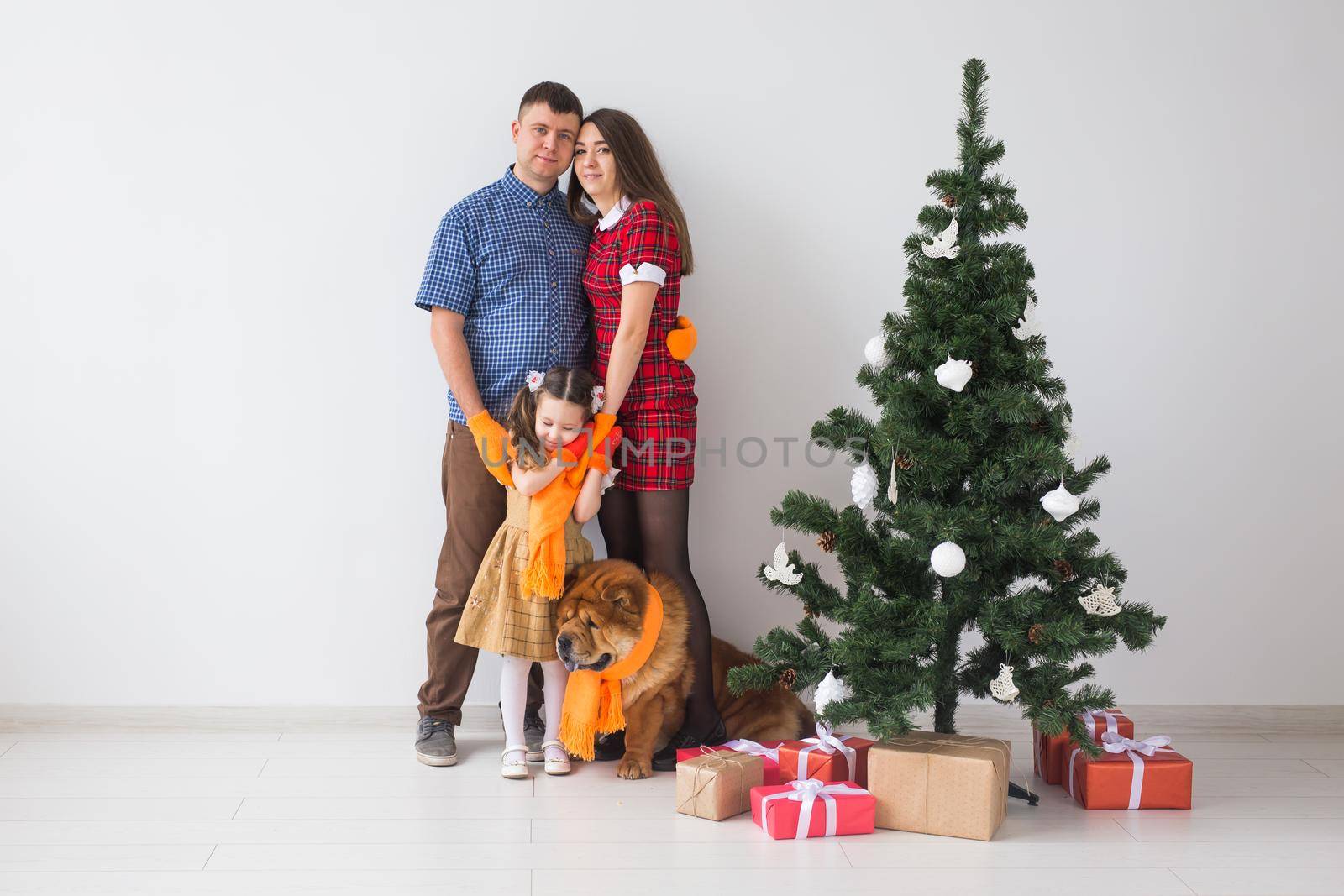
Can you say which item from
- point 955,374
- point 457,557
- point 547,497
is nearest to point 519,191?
point 547,497

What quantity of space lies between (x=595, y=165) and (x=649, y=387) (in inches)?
20.8

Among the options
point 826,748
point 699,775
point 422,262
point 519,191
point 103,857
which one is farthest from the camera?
point 422,262

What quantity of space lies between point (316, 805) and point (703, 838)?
0.82m

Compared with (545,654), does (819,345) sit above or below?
above

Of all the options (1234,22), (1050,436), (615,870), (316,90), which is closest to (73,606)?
(316,90)

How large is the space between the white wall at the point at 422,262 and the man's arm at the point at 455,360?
27cm

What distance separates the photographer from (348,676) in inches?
108

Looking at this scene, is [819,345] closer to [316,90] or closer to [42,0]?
[316,90]

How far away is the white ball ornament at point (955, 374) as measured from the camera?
206 cm

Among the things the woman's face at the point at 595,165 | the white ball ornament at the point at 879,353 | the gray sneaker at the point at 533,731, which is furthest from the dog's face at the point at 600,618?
the woman's face at the point at 595,165

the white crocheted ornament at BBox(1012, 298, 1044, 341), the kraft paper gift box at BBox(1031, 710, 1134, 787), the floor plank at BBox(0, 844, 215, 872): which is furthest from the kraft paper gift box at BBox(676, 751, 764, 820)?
the white crocheted ornament at BBox(1012, 298, 1044, 341)

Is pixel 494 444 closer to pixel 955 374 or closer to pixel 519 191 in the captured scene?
pixel 519 191

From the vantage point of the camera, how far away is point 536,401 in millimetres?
2361

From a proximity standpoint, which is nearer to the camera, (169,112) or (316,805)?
(316,805)
